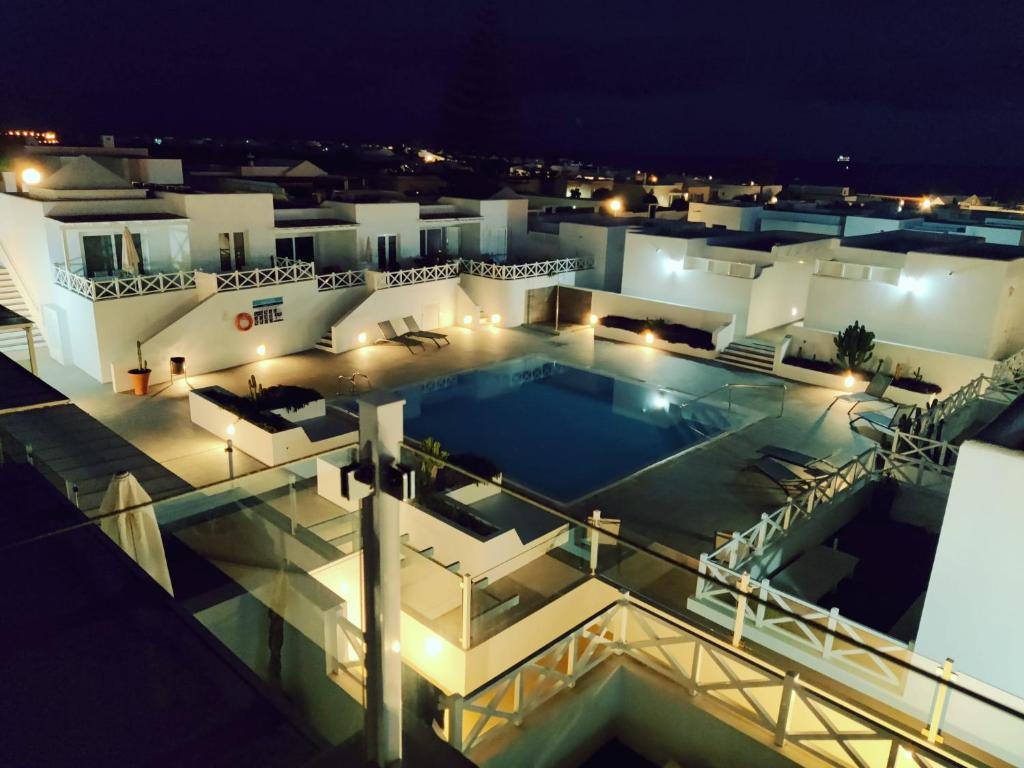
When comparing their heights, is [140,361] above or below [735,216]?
below

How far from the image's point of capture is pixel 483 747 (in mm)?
6137

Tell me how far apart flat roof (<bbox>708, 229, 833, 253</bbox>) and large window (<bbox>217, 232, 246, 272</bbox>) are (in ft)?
48.6

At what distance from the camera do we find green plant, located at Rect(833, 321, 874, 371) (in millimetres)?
19578

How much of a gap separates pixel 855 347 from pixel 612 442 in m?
8.16

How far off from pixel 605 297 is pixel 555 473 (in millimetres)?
12280

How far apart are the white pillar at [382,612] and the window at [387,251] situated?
22217mm

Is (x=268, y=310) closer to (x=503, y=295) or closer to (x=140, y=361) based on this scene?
(x=140, y=361)

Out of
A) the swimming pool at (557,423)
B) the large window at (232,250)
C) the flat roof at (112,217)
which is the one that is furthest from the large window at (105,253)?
the swimming pool at (557,423)

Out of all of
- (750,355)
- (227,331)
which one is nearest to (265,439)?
(227,331)

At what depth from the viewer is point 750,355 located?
22.0 m

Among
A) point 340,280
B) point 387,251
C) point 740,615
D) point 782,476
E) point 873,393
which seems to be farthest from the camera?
point 387,251

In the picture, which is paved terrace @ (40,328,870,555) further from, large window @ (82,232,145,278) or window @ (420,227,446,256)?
window @ (420,227,446,256)

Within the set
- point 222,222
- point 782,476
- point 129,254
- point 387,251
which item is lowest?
point 782,476

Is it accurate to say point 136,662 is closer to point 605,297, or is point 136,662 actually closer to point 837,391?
point 837,391
